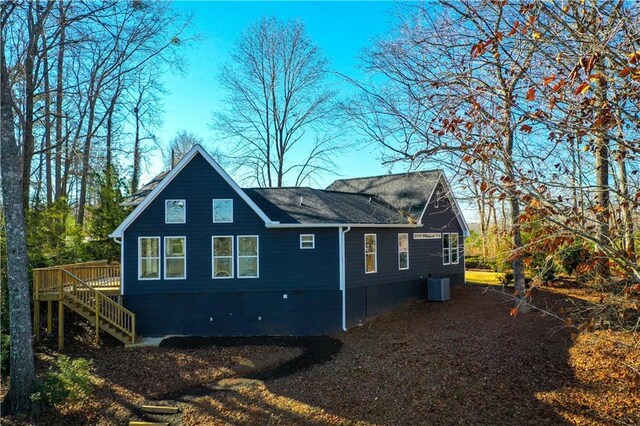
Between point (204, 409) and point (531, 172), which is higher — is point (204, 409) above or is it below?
below

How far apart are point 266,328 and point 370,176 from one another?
1083cm

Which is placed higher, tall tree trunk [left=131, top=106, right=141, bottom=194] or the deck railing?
tall tree trunk [left=131, top=106, right=141, bottom=194]

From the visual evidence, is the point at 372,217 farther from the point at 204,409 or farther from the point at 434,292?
the point at 204,409

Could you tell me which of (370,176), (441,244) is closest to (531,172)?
(441,244)

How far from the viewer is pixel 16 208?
761 cm

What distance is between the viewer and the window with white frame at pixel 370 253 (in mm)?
14359

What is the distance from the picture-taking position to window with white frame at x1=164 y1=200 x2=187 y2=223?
1269 centimetres

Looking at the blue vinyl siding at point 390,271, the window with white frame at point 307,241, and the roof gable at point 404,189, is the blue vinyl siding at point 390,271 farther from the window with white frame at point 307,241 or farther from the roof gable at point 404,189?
the window with white frame at point 307,241

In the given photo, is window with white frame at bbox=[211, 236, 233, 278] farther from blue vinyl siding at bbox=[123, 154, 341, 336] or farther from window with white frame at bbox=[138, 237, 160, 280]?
window with white frame at bbox=[138, 237, 160, 280]

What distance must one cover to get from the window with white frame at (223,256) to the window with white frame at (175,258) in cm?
94

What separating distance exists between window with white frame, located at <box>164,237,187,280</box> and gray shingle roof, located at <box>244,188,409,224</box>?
289cm

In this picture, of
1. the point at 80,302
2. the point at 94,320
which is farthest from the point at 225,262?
A: the point at 80,302

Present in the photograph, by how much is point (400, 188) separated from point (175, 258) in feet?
34.8

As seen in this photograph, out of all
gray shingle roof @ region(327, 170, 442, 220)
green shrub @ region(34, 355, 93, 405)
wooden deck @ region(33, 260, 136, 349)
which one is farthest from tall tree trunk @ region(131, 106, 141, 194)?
green shrub @ region(34, 355, 93, 405)
